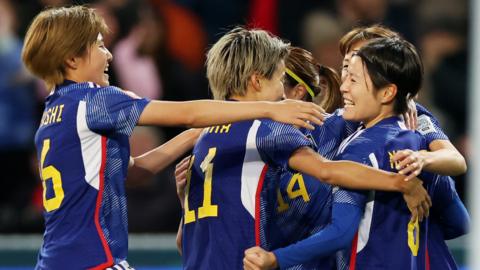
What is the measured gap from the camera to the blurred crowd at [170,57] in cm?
919

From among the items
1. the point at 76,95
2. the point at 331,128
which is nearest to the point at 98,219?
the point at 76,95

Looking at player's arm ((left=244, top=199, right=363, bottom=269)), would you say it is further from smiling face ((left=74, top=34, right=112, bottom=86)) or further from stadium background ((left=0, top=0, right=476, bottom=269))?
stadium background ((left=0, top=0, right=476, bottom=269))

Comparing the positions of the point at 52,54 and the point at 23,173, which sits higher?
the point at 52,54

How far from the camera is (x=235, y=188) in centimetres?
389

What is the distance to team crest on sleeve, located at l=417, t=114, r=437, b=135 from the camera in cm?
405

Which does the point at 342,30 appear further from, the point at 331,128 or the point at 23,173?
the point at 331,128

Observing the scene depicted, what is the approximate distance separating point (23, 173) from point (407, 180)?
631 cm

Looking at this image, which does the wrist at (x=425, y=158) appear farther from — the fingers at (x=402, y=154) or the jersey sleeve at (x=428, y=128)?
the jersey sleeve at (x=428, y=128)

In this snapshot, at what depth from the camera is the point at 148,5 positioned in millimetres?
9305

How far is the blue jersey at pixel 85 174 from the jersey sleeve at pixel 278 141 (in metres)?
0.46

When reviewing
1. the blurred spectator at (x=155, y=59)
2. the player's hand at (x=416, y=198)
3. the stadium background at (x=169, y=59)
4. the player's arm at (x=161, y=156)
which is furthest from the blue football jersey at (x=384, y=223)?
the blurred spectator at (x=155, y=59)

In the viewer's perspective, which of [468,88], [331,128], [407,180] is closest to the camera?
[407,180]

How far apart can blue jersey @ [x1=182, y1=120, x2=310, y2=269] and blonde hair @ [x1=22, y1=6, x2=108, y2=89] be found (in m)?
0.62

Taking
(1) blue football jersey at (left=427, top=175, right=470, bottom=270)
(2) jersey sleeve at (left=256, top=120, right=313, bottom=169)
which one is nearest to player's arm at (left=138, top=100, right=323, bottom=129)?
(2) jersey sleeve at (left=256, top=120, right=313, bottom=169)
